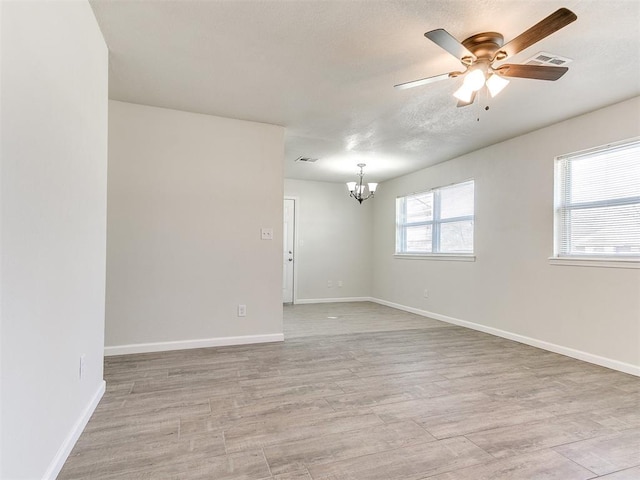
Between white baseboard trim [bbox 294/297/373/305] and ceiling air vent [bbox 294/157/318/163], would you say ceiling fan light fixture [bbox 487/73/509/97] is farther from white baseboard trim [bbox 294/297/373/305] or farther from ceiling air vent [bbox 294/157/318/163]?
white baseboard trim [bbox 294/297/373/305]

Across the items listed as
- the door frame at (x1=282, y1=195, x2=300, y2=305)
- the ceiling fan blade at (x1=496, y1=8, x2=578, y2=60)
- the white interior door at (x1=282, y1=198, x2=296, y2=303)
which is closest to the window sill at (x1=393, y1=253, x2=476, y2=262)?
the door frame at (x1=282, y1=195, x2=300, y2=305)

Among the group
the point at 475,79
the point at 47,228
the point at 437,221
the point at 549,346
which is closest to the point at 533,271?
the point at 549,346

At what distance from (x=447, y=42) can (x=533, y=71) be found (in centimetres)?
65

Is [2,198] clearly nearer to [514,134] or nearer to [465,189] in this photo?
[514,134]

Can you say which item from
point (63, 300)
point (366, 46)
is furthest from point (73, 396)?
point (366, 46)

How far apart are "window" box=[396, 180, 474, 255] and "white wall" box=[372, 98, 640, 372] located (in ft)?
0.66

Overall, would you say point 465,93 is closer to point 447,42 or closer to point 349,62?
point 447,42

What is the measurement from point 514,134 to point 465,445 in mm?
3503

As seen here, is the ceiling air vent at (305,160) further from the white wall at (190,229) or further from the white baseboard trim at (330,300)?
the white baseboard trim at (330,300)

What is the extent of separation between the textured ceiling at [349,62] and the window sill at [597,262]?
1.41 metres

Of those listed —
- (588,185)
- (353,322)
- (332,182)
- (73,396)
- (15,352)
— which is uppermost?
(332,182)

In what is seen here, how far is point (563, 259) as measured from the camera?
3.64 m

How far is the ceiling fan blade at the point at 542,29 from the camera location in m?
1.62

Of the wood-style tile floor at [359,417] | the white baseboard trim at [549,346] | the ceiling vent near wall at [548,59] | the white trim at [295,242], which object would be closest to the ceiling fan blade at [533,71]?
the ceiling vent near wall at [548,59]
